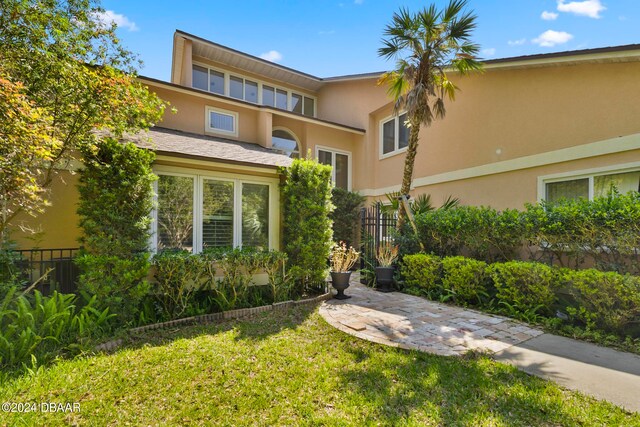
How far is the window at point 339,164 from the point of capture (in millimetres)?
15389

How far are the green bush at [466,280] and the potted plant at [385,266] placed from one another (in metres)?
1.65

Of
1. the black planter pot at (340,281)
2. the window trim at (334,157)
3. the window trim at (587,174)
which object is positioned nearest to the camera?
the window trim at (587,174)

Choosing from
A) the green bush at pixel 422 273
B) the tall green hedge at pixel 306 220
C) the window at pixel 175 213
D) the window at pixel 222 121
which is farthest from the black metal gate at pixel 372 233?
the window at pixel 222 121

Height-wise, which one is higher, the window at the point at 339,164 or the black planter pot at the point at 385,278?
the window at the point at 339,164

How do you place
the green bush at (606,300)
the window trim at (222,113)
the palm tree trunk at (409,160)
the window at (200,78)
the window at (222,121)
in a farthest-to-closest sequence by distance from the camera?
the window at (200,78)
the window at (222,121)
the window trim at (222,113)
the palm tree trunk at (409,160)
the green bush at (606,300)

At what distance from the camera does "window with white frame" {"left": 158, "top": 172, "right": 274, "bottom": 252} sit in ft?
23.7

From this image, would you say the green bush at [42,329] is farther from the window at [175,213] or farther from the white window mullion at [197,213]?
the white window mullion at [197,213]

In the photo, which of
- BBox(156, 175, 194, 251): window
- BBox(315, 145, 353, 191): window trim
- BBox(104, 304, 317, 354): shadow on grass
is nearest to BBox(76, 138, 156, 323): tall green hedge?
BBox(104, 304, 317, 354): shadow on grass

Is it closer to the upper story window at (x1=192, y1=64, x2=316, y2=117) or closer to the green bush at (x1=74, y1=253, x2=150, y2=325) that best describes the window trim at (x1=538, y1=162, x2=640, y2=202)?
the green bush at (x1=74, y1=253, x2=150, y2=325)

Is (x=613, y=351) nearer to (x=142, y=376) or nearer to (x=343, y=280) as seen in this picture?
(x=343, y=280)

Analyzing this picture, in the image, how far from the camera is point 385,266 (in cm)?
934

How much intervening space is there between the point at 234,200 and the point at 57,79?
4115mm

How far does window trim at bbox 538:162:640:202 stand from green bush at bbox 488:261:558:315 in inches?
68.3

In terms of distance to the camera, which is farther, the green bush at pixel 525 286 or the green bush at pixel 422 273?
the green bush at pixel 422 273
